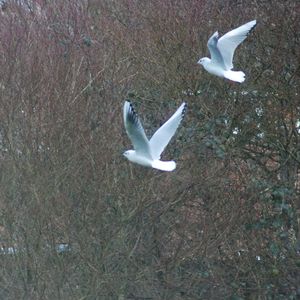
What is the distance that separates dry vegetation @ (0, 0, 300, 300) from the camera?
6.93 m

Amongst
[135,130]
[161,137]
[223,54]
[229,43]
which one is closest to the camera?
[135,130]

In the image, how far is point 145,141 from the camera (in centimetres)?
607

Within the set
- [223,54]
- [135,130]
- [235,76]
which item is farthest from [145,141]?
[223,54]

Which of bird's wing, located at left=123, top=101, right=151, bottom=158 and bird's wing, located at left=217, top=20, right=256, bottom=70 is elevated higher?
bird's wing, located at left=217, top=20, right=256, bottom=70

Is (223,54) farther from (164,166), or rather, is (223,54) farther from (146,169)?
(164,166)

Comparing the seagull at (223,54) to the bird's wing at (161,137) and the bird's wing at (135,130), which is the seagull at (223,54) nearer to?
the bird's wing at (161,137)

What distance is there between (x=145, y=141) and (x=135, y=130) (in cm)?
19

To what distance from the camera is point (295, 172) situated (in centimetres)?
873

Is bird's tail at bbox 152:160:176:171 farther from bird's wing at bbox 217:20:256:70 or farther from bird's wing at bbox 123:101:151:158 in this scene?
bird's wing at bbox 217:20:256:70

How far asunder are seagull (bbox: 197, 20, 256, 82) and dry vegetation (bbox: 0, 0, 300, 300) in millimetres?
874


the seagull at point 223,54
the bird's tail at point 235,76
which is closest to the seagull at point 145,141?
the bird's tail at point 235,76

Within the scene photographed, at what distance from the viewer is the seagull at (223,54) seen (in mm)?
6750

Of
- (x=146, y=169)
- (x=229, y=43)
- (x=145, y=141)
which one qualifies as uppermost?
(x=229, y=43)

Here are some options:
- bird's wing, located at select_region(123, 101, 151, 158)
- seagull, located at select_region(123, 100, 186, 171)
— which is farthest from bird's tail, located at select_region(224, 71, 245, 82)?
bird's wing, located at select_region(123, 101, 151, 158)
